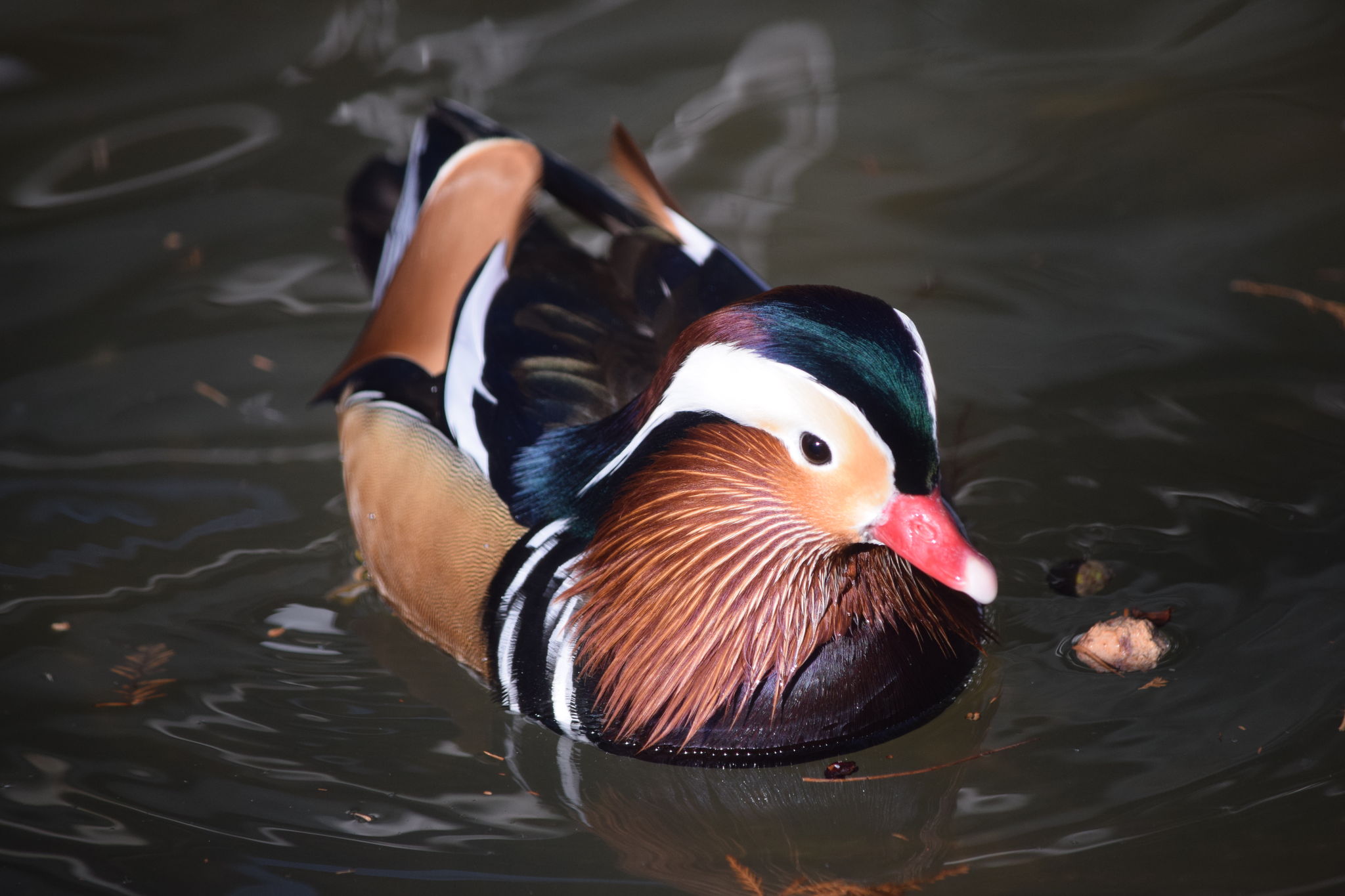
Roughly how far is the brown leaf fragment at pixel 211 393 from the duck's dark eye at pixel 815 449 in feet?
6.84

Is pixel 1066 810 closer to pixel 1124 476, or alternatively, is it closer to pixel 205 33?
pixel 1124 476

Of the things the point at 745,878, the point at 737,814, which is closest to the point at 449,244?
the point at 737,814

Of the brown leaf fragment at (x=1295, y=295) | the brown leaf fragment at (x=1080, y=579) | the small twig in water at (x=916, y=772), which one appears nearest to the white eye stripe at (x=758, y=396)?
the small twig in water at (x=916, y=772)

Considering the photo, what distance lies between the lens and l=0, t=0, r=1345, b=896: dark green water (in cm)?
224

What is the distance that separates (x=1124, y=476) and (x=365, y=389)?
1736 mm

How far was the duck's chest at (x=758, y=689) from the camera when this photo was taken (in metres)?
2.22

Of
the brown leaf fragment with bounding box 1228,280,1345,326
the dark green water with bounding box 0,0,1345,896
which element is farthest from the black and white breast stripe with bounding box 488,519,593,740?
the brown leaf fragment with bounding box 1228,280,1345,326

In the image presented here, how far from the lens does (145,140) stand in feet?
14.5

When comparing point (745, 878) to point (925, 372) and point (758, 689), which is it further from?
point (925, 372)

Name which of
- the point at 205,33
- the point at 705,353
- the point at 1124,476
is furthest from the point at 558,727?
the point at 205,33

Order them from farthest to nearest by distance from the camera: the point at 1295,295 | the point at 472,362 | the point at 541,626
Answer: the point at 1295,295 → the point at 472,362 → the point at 541,626

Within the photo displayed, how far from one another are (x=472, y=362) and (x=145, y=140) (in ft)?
8.09

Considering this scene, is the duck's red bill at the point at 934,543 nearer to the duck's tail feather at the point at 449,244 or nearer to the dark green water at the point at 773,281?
the dark green water at the point at 773,281

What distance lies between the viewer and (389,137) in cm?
441
